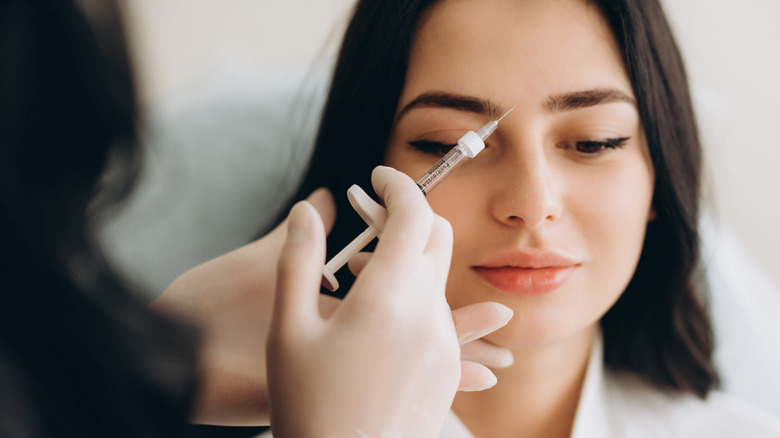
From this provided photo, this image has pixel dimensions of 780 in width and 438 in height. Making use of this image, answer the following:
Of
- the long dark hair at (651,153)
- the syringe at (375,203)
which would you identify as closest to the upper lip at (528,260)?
the syringe at (375,203)

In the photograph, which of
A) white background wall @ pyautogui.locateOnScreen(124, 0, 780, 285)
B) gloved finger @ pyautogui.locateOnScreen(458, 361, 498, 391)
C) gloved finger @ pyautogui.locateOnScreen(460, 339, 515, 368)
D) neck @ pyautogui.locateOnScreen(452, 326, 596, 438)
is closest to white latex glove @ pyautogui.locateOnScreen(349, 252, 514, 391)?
gloved finger @ pyautogui.locateOnScreen(458, 361, 498, 391)

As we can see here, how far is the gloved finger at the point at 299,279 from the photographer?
0.49m

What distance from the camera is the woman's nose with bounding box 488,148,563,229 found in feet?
2.12

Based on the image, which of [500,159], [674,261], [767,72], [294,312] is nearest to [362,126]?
[500,159]

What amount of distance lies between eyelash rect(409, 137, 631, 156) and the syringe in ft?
0.25

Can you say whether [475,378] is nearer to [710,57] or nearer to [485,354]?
[485,354]

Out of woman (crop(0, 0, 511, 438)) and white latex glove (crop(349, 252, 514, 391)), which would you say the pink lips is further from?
woman (crop(0, 0, 511, 438))

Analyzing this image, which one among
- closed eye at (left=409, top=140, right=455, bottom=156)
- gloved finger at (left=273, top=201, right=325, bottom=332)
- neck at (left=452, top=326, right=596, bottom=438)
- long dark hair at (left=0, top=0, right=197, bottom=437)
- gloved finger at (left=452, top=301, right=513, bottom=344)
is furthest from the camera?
neck at (left=452, top=326, right=596, bottom=438)

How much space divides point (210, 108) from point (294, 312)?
0.99 meters

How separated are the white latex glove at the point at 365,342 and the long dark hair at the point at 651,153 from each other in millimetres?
328

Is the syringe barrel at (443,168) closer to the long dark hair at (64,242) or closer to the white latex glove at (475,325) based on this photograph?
the white latex glove at (475,325)

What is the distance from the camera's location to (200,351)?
50cm

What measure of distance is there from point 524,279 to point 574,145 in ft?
0.62

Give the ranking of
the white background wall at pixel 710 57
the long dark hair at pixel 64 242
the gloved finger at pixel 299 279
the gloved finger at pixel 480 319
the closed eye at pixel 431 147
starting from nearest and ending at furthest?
the long dark hair at pixel 64 242, the gloved finger at pixel 299 279, the gloved finger at pixel 480 319, the closed eye at pixel 431 147, the white background wall at pixel 710 57
